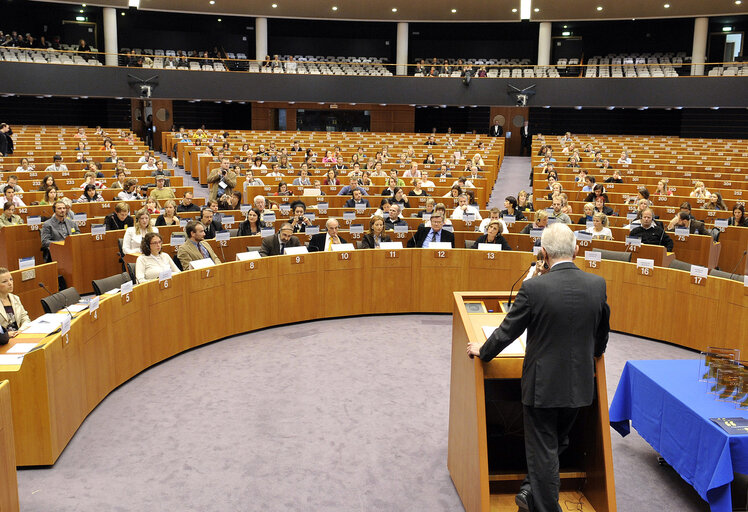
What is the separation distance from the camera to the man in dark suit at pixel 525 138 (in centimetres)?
2452

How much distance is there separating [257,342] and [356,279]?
4.61 ft

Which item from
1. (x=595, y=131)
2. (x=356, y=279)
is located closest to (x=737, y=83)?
(x=595, y=131)

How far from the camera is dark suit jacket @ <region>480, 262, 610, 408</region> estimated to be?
9.25ft

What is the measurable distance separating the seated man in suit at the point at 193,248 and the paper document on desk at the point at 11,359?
254cm

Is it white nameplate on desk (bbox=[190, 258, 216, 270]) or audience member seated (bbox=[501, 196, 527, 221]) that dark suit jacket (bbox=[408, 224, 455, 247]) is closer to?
audience member seated (bbox=[501, 196, 527, 221])

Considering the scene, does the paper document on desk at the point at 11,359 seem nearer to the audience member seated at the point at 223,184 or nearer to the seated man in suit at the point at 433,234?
the seated man in suit at the point at 433,234

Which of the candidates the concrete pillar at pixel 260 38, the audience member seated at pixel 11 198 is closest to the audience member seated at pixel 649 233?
the audience member seated at pixel 11 198

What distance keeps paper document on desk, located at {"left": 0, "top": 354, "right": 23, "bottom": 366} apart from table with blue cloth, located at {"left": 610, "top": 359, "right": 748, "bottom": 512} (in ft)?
12.4

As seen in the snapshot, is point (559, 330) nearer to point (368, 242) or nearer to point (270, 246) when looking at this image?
point (270, 246)

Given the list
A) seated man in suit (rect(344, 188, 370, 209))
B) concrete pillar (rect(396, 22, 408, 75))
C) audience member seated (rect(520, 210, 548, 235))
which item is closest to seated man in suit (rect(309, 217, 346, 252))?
audience member seated (rect(520, 210, 548, 235))

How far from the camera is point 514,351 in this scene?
3.19 metres

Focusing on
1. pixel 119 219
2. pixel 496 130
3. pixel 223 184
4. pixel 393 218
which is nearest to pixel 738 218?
pixel 393 218

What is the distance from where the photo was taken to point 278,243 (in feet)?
23.7

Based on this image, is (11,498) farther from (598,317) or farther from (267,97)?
(267,97)
